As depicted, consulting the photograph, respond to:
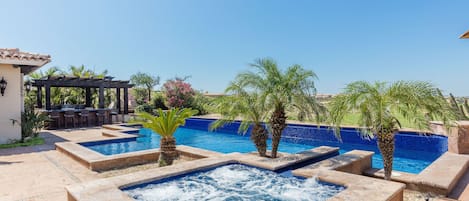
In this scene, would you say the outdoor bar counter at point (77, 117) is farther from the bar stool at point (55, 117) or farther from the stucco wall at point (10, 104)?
the stucco wall at point (10, 104)

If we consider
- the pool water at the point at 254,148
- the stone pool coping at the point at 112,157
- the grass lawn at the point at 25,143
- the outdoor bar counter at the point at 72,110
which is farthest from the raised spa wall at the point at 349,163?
the outdoor bar counter at the point at 72,110

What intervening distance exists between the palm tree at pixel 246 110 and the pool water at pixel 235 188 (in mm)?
1667

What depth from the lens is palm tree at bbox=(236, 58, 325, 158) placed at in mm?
7609

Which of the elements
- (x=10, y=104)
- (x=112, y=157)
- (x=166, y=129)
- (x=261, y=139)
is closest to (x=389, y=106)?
(x=261, y=139)

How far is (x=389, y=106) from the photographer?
5.64m

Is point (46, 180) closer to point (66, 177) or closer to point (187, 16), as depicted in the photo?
point (66, 177)

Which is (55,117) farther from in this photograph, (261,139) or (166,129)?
(261,139)

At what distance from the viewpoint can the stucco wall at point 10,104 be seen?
1136 cm

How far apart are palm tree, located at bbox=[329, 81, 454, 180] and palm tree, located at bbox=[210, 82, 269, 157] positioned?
252 centimetres

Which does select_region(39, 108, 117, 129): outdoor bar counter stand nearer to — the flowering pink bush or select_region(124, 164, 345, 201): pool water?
the flowering pink bush

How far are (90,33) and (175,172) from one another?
72.5 feet

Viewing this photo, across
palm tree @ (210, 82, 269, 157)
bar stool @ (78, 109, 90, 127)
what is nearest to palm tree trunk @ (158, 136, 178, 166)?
palm tree @ (210, 82, 269, 157)

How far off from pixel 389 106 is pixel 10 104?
47.8ft

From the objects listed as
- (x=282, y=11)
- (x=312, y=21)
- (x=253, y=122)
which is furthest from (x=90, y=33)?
(x=253, y=122)
